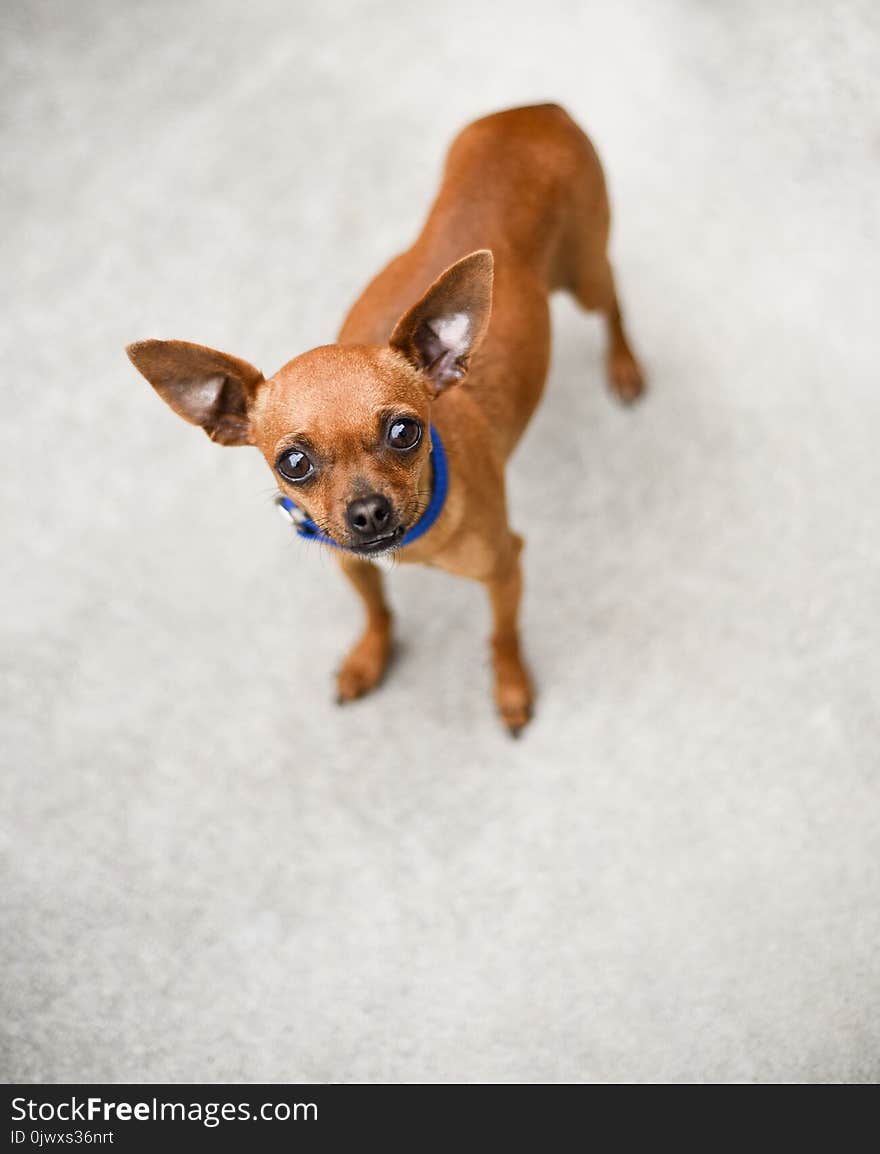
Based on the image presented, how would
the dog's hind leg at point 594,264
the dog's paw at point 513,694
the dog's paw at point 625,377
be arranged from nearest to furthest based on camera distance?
the dog's hind leg at point 594,264
the dog's paw at point 513,694
the dog's paw at point 625,377

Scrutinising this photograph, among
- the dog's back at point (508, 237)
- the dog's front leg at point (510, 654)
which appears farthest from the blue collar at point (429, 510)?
the dog's front leg at point (510, 654)

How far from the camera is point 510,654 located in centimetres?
330

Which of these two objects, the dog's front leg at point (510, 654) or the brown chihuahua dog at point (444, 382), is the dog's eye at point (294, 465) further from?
the dog's front leg at point (510, 654)

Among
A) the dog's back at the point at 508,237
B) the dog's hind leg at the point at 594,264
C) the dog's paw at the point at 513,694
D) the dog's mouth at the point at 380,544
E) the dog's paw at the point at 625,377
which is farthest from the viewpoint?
the dog's paw at the point at 625,377

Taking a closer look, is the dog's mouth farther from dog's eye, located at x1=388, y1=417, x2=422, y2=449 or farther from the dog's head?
dog's eye, located at x1=388, y1=417, x2=422, y2=449

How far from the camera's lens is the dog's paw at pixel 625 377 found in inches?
147

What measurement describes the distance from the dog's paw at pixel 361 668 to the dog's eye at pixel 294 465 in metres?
1.18

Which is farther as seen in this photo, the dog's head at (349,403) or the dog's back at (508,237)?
the dog's back at (508,237)

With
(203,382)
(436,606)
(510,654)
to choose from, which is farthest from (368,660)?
(203,382)

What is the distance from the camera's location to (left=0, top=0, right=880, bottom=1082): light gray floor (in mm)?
3133

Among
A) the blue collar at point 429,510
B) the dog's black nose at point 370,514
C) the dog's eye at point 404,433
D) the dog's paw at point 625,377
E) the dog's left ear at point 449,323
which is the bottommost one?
the dog's paw at point 625,377

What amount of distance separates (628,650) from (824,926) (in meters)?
1.11

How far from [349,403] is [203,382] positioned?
0.38 m

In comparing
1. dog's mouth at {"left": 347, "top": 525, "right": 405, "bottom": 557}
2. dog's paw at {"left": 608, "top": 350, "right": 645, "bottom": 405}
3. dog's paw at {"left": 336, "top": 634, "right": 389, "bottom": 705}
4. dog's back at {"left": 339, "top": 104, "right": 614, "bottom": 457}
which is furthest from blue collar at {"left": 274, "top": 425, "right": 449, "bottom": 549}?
dog's paw at {"left": 608, "top": 350, "right": 645, "bottom": 405}
